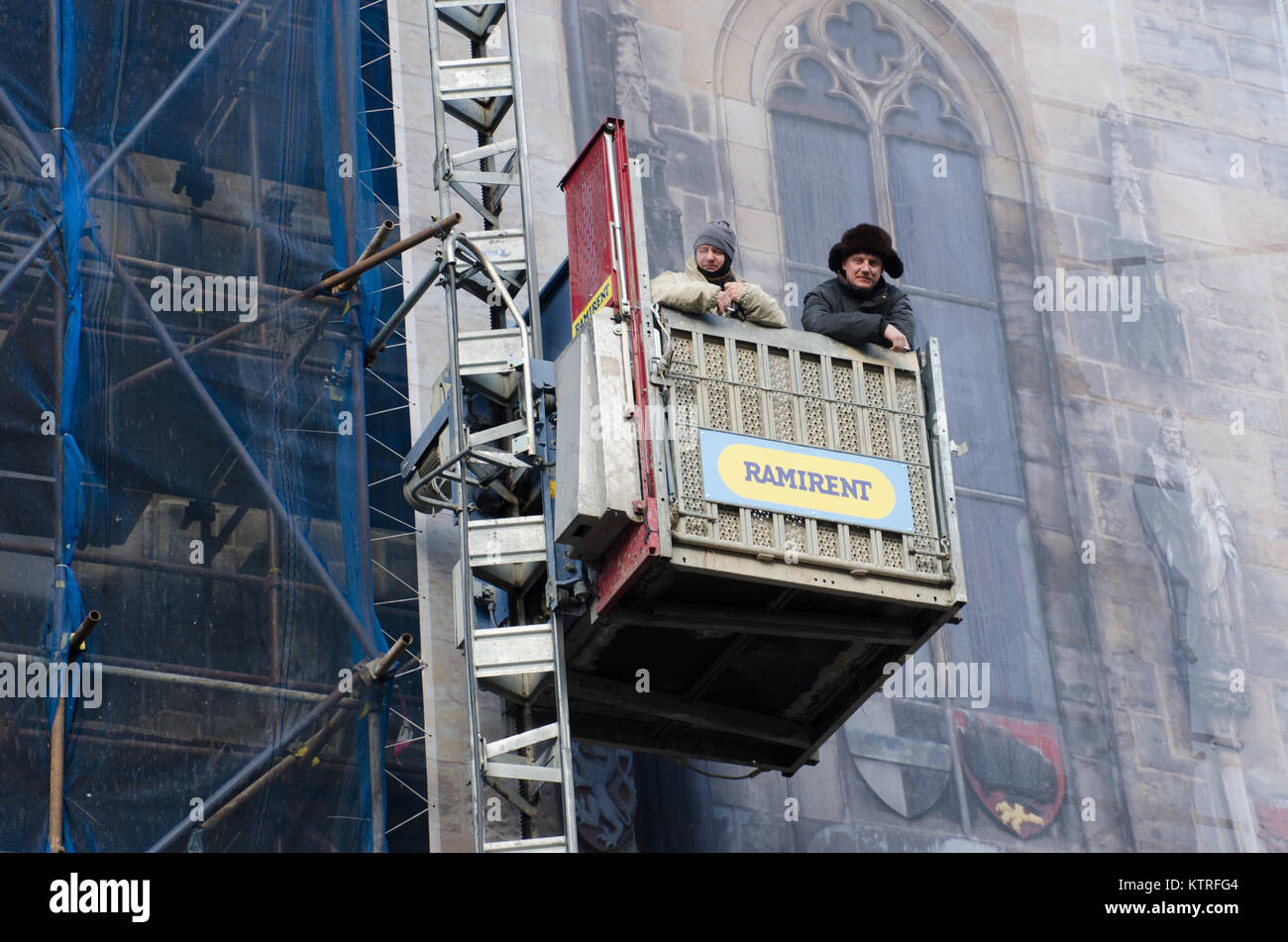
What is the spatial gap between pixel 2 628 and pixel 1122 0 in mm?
13475

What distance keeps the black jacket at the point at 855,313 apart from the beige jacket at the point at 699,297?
32cm

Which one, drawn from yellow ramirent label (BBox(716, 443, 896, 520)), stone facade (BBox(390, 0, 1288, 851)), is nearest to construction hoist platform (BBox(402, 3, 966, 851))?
yellow ramirent label (BBox(716, 443, 896, 520))

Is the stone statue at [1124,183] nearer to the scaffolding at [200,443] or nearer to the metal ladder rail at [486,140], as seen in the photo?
the metal ladder rail at [486,140]

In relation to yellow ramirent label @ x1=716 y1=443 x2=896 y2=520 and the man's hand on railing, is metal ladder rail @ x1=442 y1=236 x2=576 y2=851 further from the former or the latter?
the man's hand on railing

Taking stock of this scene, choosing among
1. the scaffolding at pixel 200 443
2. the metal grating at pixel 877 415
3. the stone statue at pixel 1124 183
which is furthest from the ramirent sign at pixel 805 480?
the stone statue at pixel 1124 183

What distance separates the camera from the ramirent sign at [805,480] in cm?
1570

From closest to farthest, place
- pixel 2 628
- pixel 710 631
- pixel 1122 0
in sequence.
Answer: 1. pixel 2 628
2. pixel 710 631
3. pixel 1122 0

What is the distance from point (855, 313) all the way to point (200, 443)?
4387mm

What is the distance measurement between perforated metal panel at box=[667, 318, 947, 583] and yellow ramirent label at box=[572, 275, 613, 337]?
0.58 m

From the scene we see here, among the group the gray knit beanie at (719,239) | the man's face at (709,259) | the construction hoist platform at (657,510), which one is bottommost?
the construction hoist platform at (657,510)

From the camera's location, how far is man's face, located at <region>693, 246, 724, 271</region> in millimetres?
16438
